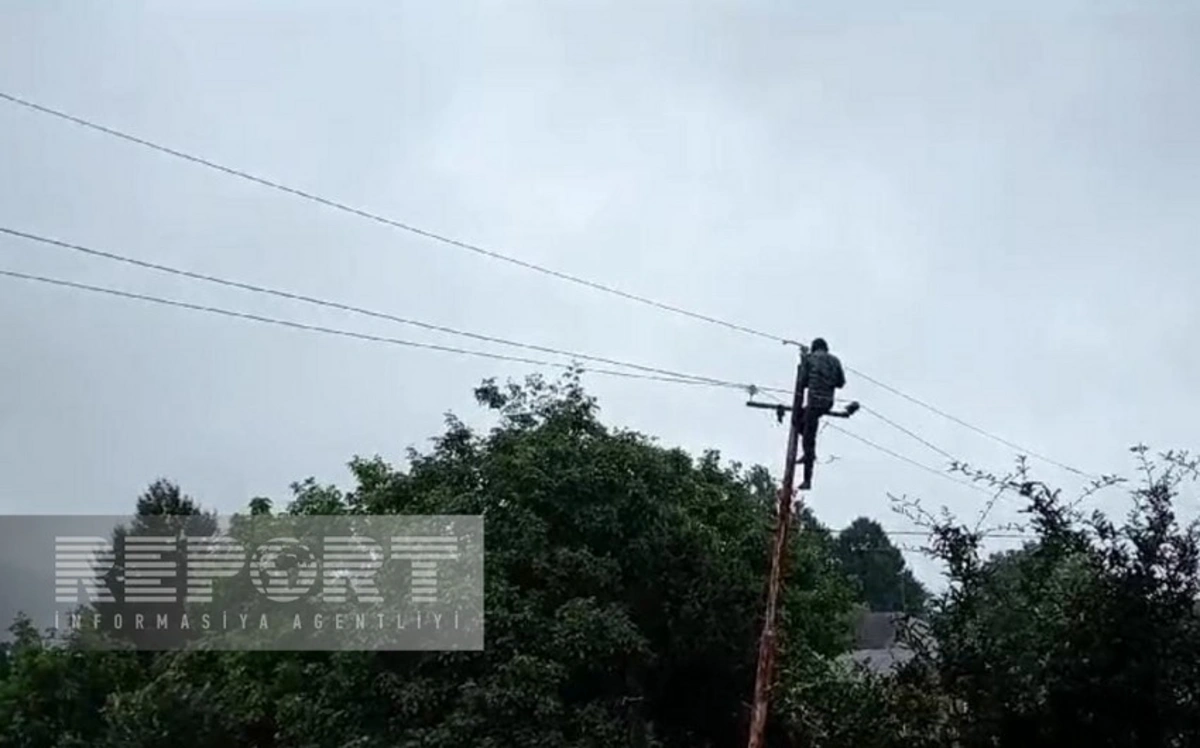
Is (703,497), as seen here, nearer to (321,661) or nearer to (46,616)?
(321,661)

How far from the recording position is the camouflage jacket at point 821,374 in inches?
438

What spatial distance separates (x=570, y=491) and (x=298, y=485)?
5123 millimetres

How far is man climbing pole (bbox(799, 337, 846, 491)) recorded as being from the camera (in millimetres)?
11125

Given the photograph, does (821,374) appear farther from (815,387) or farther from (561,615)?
(561,615)

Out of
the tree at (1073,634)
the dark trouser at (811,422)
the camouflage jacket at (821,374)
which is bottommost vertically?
the tree at (1073,634)

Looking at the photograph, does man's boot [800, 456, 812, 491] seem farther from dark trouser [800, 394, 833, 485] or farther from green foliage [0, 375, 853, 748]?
green foliage [0, 375, 853, 748]

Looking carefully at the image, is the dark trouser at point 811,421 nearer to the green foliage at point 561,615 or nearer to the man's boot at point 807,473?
the man's boot at point 807,473

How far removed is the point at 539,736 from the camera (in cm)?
1386

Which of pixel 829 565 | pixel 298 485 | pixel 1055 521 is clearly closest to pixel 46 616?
pixel 298 485

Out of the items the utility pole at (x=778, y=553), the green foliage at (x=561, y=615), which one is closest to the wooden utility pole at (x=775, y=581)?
the utility pole at (x=778, y=553)

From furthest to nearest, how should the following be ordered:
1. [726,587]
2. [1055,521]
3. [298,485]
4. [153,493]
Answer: [153,493] < [298,485] < [726,587] < [1055,521]

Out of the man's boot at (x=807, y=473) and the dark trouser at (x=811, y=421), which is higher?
the dark trouser at (x=811, y=421)

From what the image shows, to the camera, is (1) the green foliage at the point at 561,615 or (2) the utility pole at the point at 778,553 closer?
(2) the utility pole at the point at 778,553

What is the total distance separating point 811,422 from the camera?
1120 cm
